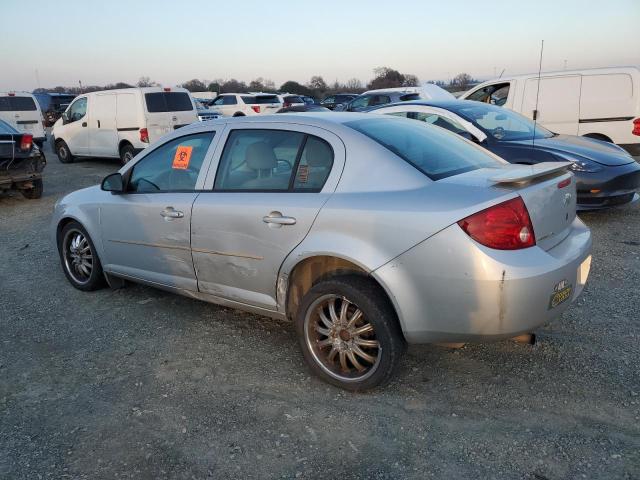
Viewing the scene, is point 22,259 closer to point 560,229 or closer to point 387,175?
point 387,175

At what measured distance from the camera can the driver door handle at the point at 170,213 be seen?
155 inches

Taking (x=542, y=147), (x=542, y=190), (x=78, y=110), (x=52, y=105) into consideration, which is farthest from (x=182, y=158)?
(x=52, y=105)

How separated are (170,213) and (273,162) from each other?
923 mm

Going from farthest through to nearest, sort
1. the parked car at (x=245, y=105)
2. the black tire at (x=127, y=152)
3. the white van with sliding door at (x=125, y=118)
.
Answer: the parked car at (x=245, y=105), the black tire at (x=127, y=152), the white van with sliding door at (x=125, y=118)

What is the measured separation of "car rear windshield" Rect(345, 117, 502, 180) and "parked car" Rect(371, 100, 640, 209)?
119 inches

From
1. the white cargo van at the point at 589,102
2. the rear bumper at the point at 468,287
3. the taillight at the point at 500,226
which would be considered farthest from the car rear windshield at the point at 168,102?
the taillight at the point at 500,226

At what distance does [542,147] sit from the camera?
265 inches

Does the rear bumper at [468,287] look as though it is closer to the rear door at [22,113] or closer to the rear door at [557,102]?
the rear door at [557,102]

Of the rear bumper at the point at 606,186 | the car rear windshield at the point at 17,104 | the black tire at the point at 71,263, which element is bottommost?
the black tire at the point at 71,263

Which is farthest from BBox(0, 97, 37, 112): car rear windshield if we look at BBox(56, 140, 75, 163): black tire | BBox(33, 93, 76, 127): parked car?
BBox(33, 93, 76, 127): parked car

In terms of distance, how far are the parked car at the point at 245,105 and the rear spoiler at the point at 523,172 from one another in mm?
21032

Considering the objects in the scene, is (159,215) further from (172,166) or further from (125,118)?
(125,118)

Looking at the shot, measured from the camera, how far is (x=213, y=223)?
12.2ft

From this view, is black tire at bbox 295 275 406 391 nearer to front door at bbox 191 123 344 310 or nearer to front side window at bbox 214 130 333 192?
front door at bbox 191 123 344 310
